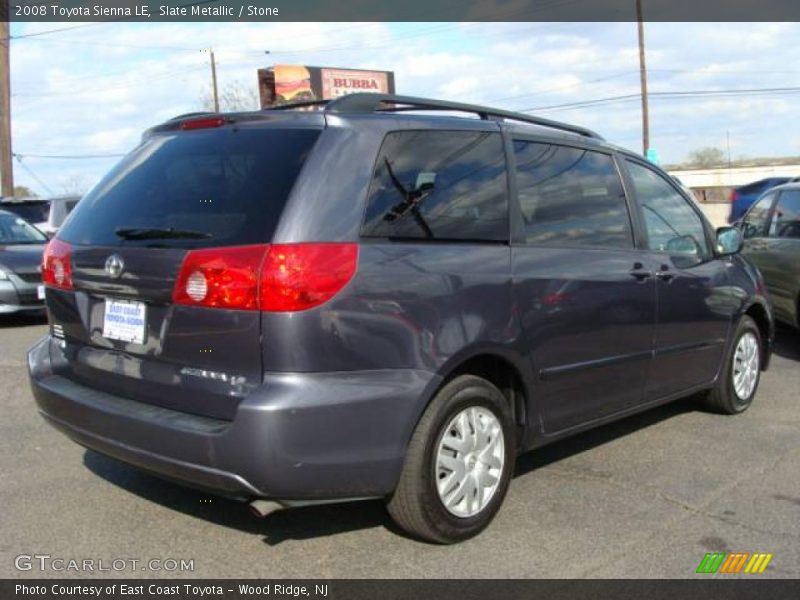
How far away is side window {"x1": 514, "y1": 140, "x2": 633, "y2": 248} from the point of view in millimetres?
3914

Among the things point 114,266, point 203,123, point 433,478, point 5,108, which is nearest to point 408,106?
point 203,123

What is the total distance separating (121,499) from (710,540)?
2.76 m

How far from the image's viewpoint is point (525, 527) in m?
3.64

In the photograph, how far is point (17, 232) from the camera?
35.9 feet

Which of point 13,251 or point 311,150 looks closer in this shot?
point 311,150

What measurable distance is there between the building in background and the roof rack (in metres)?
30.5

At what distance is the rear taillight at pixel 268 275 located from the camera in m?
2.87

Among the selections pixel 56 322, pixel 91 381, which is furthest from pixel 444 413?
pixel 56 322

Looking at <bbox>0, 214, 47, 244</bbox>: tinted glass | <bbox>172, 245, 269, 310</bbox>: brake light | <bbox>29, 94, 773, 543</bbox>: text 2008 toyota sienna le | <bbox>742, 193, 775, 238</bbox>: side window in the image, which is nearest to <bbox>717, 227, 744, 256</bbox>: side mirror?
<bbox>29, 94, 773, 543</bbox>: text 2008 toyota sienna le

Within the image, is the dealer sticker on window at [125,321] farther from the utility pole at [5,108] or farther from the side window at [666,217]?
the utility pole at [5,108]

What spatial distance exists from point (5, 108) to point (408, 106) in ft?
65.2

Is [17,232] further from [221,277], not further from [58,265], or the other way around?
[221,277]

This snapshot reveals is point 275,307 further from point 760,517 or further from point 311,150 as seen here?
point 760,517

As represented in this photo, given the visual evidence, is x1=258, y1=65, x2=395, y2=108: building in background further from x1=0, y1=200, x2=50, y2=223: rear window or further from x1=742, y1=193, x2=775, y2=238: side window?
x1=742, y1=193, x2=775, y2=238: side window
